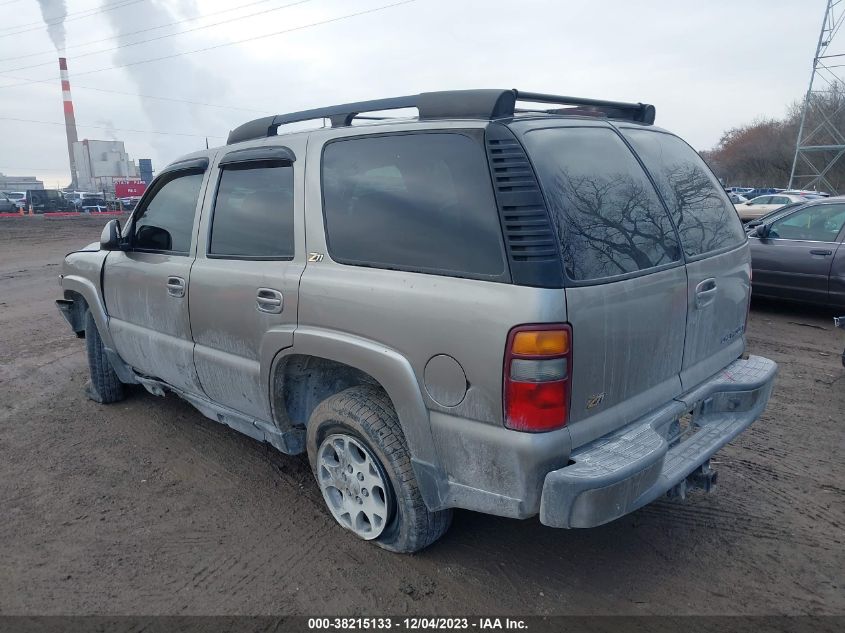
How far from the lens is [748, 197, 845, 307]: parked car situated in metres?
7.11

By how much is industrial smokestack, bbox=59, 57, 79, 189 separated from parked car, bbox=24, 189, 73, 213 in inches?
1409

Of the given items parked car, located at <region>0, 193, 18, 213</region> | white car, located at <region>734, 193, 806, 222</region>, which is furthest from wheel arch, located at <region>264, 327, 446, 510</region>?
parked car, located at <region>0, 193, 18, 213</region>

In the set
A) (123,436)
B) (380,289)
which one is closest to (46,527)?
(123,436)

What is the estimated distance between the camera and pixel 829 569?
2.84m

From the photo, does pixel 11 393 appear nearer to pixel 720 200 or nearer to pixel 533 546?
pixel 533 546

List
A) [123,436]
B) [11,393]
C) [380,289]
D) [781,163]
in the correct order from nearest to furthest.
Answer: [380,289]
[123,436]
[11,393]
[781,163]

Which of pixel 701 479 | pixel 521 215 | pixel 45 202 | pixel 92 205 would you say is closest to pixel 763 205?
pixel 701 479

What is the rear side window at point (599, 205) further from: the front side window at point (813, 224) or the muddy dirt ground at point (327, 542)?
the front side window at point (813, 224)

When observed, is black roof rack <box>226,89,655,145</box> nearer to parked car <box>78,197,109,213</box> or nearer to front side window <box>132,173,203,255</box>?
front side window <box>132,173,203,255</box>

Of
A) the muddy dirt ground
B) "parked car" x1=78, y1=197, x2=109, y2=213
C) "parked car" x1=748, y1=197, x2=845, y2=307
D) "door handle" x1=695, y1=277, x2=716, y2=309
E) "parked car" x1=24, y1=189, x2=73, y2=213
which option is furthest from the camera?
"parked car" x1=78, y1=197, x2=109, y2=213

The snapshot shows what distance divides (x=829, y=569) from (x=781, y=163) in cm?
5648

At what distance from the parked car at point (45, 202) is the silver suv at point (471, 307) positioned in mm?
43430

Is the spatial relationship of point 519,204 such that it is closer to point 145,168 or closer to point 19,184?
point 145,168

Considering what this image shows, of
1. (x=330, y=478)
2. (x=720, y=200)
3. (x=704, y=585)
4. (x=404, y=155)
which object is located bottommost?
(x=704, y=585)
